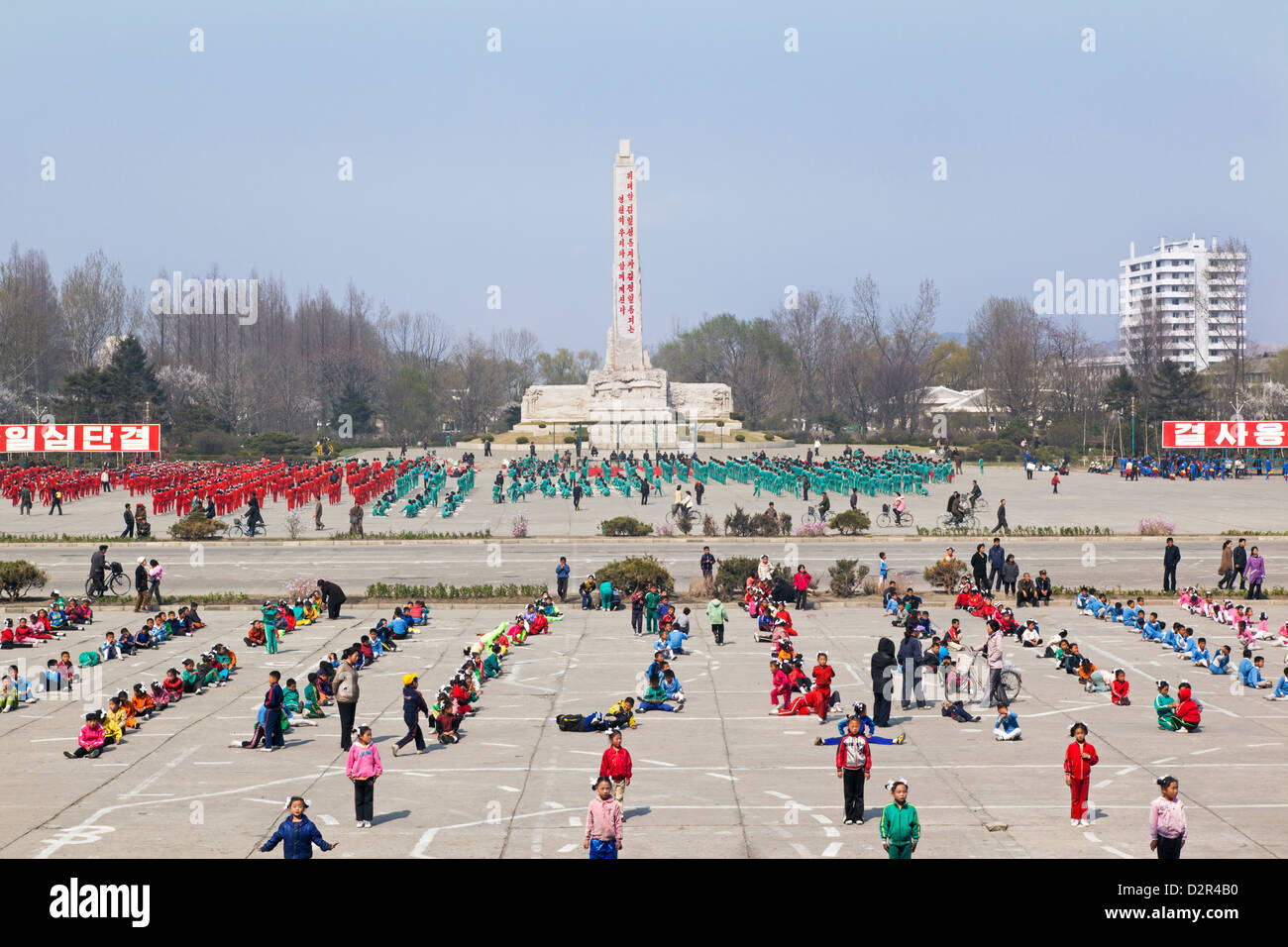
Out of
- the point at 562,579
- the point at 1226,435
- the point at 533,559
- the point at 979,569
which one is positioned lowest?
the point at 533,559

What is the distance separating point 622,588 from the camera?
91.6 ft

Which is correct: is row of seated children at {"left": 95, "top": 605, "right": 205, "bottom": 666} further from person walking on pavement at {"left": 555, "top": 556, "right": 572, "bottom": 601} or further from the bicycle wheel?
Answer: the bicycle wheel

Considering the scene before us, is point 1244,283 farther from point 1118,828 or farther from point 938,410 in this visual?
point 1118,828

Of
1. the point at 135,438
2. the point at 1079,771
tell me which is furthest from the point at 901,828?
the point at 135,438

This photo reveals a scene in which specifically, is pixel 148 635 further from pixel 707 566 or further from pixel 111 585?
pixel 707 566

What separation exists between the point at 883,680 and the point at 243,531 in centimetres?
3016

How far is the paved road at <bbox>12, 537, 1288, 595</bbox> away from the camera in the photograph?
3120 cm

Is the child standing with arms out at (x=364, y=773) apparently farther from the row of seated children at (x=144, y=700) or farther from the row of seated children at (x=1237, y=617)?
the row of seated children at (x=1237, y=617)

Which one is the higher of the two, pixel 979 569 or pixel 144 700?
pixel 979 569

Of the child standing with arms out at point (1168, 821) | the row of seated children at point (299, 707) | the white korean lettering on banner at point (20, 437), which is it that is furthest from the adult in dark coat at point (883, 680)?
the white korean lettering on banner at point (20, 437)

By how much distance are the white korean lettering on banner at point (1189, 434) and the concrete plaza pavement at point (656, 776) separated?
2109 inches

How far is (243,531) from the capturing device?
4141cm

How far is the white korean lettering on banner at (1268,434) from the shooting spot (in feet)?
229
